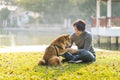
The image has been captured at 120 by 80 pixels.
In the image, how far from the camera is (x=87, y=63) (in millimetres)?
8938

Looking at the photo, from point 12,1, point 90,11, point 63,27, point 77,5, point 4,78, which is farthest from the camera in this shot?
point 12,1

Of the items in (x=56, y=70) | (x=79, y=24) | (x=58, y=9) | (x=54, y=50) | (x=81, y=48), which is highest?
(x=79, y=24)

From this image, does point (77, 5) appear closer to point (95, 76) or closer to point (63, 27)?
point (63, 27)

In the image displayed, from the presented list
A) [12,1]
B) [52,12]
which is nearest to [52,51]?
[52,12]

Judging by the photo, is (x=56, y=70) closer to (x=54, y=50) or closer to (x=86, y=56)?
(x=54, y=50)

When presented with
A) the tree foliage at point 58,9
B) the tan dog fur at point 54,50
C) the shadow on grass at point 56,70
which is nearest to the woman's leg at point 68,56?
the shadow on grass at point 56,70

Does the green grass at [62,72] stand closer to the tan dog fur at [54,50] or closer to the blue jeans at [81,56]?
the tan dog fur at [54,50]

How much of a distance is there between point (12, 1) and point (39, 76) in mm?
74412

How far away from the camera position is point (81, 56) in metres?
8.85

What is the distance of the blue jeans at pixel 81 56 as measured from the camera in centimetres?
881

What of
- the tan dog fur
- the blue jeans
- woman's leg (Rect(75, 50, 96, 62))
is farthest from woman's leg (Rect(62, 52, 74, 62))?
the tan dog fur

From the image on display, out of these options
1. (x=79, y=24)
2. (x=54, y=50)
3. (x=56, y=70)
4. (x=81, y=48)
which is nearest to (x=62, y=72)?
(x=56, y=70)

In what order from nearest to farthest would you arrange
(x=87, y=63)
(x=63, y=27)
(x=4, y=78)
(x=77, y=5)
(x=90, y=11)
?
(x=4, y=78), (x=87, y=63), (x=90, y=11), (x=77, y=5), (x=63, y=27)

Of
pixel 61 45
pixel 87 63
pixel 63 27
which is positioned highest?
pixel 61 45
